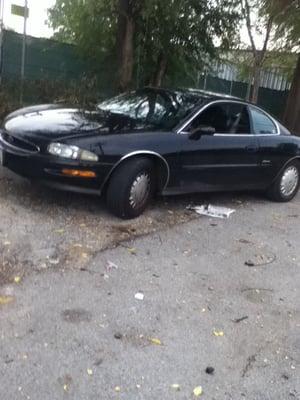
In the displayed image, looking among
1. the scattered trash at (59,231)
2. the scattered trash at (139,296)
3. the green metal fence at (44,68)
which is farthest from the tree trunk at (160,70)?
the scattered trash at (139,296)

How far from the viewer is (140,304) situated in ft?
14.2

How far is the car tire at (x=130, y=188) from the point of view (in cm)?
600

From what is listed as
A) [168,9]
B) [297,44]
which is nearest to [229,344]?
[168,9]

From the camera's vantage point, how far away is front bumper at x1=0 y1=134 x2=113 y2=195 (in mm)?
5730

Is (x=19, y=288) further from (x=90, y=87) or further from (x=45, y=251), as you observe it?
(x=90, y=87)

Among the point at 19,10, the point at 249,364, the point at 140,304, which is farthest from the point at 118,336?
the point at 19,10

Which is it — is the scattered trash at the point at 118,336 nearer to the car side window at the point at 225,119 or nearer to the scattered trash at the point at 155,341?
the scattered trash at the point at 155,341

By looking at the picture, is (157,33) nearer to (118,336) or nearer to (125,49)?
(125,49)

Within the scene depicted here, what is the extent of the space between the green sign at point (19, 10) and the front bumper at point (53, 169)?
683 cm

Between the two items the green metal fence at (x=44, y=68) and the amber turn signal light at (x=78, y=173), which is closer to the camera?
the amber turn signal light at (x=78, y=173)

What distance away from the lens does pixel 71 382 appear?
10.5 ft

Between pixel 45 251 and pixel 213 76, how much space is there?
13.1 m

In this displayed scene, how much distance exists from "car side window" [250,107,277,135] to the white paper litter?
48.2 inches

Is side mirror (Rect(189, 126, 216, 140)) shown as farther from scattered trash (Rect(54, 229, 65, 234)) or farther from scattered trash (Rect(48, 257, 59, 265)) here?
scattered trash (Rect(48, 257, 59, 265))
